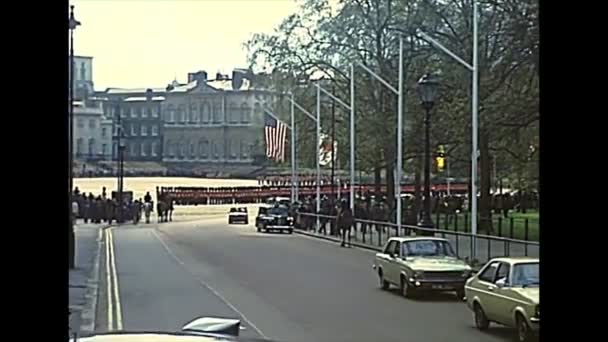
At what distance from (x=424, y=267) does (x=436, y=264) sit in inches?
5.5

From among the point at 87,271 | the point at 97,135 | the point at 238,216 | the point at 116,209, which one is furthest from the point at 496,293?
the point at 238,216

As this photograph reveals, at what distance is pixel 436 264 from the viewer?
12.1 meters

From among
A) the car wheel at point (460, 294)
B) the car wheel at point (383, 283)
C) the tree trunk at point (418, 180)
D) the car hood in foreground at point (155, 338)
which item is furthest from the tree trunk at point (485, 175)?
the car hood in foreground at point (155, 338)

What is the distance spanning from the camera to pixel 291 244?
2392 centimetres

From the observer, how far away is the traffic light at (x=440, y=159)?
20.3m

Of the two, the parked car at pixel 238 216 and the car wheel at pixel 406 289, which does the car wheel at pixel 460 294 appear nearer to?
the car wheel at pixel 406 289

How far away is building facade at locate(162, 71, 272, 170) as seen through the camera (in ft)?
47.7

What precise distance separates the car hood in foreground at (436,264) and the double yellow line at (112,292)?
10.9 feet

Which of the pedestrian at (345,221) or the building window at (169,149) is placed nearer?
the building window at (169,149)

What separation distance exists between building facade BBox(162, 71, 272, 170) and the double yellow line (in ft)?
5.72

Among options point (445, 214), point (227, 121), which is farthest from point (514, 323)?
point (445, 214)
